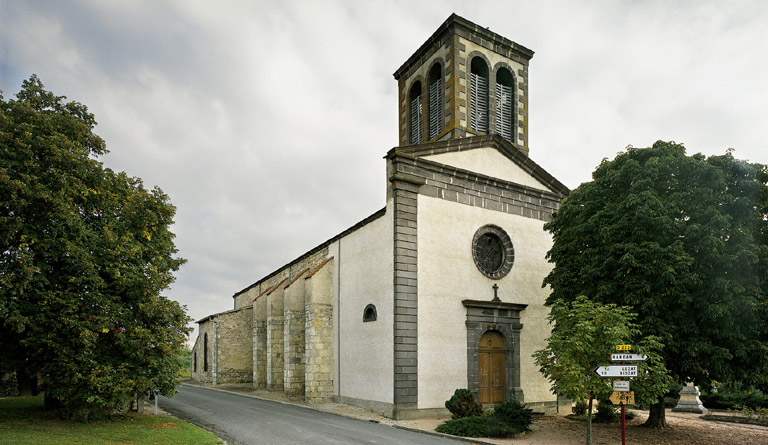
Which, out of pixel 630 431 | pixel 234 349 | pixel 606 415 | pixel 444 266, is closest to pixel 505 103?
pixel 444 266

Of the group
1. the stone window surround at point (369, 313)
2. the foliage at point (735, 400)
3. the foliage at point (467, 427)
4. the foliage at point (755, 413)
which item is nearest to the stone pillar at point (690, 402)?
the foliage at point (735, 400)

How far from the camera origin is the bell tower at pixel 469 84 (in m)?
20.2

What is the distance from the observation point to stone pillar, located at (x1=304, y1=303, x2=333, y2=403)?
1917 cm

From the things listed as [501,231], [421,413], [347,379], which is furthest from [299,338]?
[501,231]

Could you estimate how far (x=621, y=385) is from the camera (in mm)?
9562

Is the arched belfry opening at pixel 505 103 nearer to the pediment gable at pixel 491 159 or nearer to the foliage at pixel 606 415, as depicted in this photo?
the pediment gable at pixel 491 159

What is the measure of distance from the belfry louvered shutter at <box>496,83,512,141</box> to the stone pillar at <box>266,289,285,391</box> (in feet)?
46.1

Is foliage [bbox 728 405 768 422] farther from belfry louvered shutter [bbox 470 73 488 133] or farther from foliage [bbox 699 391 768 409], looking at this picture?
belfry louvered shutter [bbox 470 73 488 133]

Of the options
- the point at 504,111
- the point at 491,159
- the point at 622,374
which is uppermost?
the point at 504,111

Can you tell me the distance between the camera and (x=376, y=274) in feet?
57.5

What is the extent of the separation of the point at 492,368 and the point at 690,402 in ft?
26.7

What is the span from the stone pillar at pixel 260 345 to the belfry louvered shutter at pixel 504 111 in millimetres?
15376

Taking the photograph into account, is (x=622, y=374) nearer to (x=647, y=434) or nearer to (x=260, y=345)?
(x=647, y=434)

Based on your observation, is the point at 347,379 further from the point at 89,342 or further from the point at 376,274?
the point at 89,342
